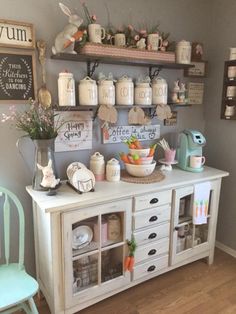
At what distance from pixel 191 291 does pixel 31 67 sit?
1.86 metres

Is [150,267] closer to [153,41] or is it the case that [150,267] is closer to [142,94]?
[142,94]

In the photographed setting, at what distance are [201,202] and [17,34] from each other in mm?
1657

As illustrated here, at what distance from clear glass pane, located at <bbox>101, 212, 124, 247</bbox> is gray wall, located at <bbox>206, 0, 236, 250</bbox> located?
112 centimetres

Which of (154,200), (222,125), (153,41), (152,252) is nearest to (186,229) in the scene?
(152,252)

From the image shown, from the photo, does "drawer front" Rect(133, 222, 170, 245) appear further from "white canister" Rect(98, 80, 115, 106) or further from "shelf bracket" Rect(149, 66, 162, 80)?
"shelf bracket" Rect(149, 66, 162, 80)

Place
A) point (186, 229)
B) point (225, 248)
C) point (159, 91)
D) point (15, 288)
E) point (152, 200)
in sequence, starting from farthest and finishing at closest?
1. point (225, 248)
2. point (186, 229)
3. point (159, 91)
4. point (152, 200)
5. point (15, 288)

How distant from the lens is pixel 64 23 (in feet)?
5.66

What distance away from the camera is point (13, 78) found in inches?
63.8

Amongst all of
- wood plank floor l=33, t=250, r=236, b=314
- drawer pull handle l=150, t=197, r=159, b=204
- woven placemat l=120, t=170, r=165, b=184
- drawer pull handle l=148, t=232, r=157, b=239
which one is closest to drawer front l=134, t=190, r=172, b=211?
drawer pull handle l=150, t=197, r=159, b=204

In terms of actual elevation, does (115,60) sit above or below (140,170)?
above

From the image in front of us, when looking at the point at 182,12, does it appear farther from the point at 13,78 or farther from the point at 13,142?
the point at 13,142

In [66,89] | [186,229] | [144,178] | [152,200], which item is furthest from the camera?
[186,229]

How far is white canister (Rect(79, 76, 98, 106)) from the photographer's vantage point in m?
1.72

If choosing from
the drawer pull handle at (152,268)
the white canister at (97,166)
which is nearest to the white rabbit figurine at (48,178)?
the white canister at (97,166)
